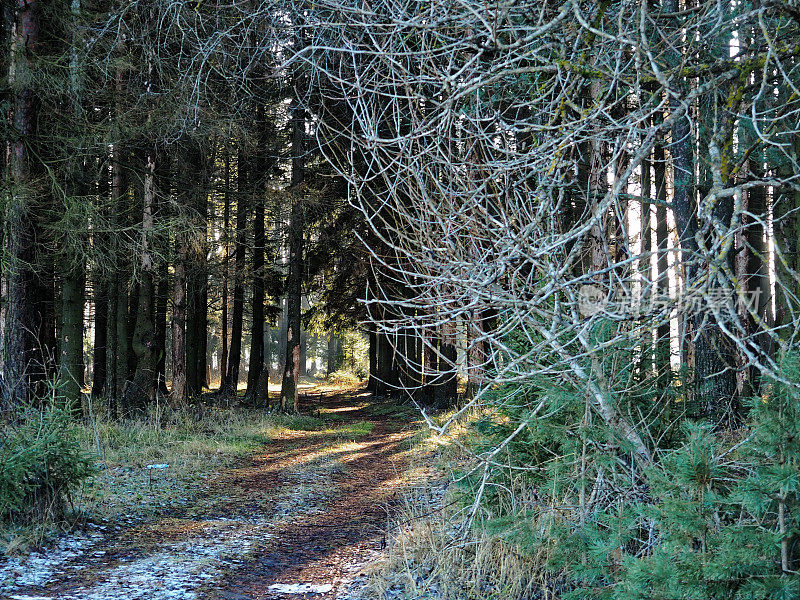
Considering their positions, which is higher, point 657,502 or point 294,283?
point 294,283

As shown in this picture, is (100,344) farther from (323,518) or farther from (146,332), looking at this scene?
(323,518)

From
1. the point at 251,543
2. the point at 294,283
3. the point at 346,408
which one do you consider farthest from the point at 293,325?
the point at 251,543

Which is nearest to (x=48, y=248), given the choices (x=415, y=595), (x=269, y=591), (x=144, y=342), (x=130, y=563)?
(x=144, y=342)

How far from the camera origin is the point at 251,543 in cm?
616

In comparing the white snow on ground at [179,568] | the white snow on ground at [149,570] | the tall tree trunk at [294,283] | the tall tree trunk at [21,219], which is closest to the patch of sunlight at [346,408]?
the tall tree trunk at [294,283]

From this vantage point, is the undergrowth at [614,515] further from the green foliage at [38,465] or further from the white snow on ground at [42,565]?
the green foliage at [38,465]

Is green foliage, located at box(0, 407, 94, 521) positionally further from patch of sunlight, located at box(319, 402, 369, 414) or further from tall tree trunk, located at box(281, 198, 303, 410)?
patch of sunlight, located at box(319, 402, 369, 414)

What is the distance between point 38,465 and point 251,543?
84.0 inches

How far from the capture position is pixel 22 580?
191 inches

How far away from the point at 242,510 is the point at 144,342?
22.5 ft

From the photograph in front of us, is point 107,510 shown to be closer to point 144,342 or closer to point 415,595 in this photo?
point 415,595

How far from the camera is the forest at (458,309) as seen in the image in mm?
2809

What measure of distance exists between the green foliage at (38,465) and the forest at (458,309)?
27 millimetres

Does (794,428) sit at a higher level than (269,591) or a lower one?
higher
